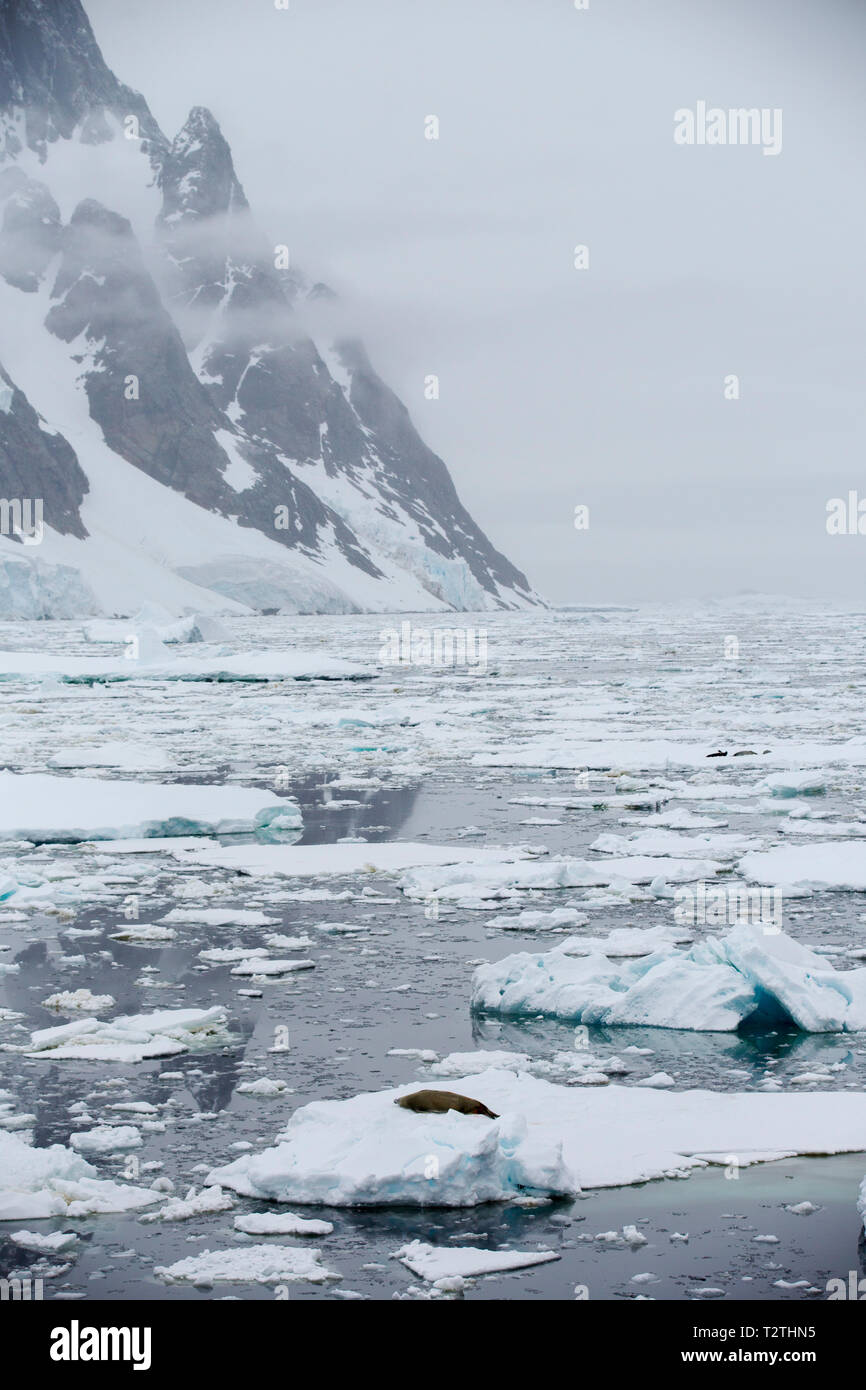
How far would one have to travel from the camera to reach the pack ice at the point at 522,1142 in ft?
15.1

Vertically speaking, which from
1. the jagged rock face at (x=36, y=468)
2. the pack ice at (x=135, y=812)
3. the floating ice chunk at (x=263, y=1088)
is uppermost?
the jagged rock face at (x=36, y=468)

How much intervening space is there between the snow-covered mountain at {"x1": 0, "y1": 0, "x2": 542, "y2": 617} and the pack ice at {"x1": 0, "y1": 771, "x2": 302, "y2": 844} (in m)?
69.9

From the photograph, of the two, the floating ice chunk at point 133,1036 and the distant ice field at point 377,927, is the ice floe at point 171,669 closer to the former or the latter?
the distant ice field at point 377,927

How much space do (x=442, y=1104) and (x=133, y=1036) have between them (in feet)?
5.61

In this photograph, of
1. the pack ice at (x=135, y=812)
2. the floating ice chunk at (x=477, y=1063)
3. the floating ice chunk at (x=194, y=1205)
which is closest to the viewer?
the floating ice chunk at (x=194, y=1205)

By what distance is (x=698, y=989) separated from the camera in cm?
663

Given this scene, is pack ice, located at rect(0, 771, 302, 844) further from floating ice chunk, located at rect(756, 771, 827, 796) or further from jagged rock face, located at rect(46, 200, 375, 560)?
jagged rock face, located at rect(46, 200, 375, 560)

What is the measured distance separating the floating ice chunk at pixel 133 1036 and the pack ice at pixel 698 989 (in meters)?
1.30

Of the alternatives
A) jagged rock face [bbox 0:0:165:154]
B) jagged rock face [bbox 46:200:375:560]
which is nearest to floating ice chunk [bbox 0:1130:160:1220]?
jagged rock face [bbox 46:200:375:560]

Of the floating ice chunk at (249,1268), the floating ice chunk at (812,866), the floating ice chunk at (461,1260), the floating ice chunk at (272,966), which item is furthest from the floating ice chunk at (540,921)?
the floating ice chunk at (249,1268)

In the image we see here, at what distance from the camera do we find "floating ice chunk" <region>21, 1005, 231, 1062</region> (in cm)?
593

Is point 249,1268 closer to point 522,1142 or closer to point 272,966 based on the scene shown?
point 522,1142

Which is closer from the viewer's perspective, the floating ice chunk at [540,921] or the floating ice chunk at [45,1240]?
the floating ice chunk at [45,1240]
